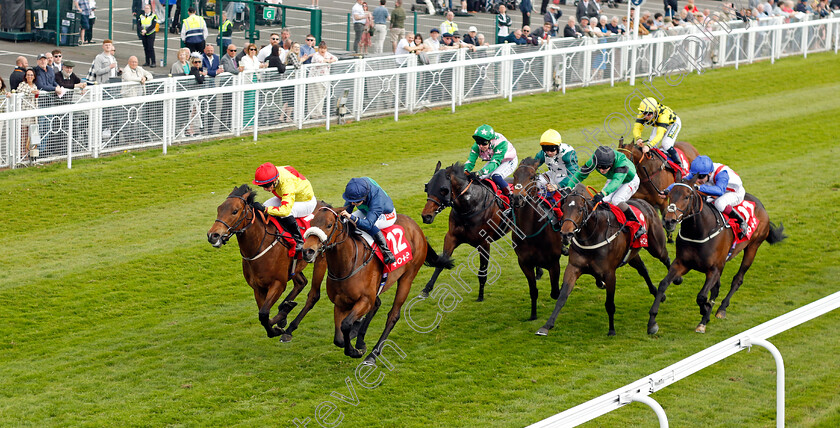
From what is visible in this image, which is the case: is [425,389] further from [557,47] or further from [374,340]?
[557,47]

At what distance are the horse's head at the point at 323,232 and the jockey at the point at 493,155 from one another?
8.19 ft

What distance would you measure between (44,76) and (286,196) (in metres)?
6.96

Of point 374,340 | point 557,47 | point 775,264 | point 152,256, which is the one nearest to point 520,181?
point 374,340

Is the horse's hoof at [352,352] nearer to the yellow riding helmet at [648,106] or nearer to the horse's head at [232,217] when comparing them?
the horse's head at [232,217]

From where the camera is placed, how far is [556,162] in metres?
Result: 9.29

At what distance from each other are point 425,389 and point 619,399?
2718mm

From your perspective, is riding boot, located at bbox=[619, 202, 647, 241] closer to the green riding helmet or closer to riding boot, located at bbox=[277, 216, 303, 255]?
the green riding helmet

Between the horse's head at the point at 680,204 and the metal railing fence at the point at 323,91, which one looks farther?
the metal railing fence at the point at 323,91

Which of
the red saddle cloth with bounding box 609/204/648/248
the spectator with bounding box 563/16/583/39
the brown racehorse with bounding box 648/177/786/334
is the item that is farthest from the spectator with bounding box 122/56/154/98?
the spectator with bounding box 563/16/583/39

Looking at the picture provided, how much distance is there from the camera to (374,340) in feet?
27.3

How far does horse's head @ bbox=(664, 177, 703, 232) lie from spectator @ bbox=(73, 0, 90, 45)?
1575 centimetres

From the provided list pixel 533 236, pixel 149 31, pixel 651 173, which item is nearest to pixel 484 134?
pixel 533 236

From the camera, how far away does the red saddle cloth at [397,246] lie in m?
7.82

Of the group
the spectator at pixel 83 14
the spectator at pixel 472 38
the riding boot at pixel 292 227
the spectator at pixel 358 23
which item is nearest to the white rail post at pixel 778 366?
the riding boot at pixel 292 227
